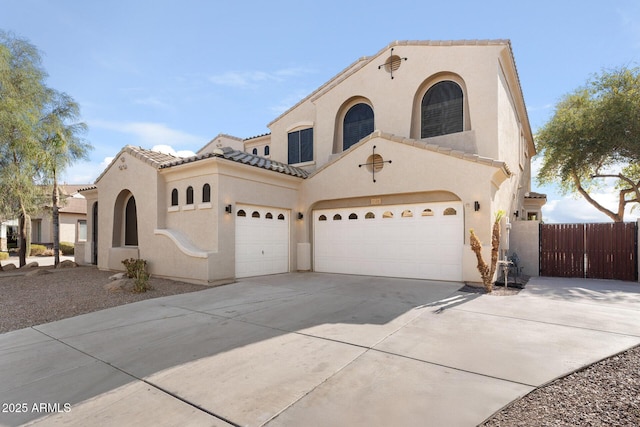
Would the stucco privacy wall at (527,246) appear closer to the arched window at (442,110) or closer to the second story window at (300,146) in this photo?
the arched window at (442,110)

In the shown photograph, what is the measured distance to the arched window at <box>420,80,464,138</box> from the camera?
521 inches

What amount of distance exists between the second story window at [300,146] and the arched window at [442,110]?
589 cm

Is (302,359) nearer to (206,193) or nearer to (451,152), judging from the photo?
(206,193)

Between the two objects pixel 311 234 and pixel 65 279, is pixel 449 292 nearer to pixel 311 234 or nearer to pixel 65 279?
pixel 311 234

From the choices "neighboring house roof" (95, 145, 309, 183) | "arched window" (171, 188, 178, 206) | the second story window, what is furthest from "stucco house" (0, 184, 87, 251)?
the second story window

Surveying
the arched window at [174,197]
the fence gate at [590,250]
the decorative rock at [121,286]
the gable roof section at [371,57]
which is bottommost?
the decorative rock at [121,286]

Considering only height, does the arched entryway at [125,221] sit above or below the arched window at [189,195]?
below

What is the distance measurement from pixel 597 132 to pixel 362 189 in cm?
1507

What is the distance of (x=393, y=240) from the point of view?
12.2m

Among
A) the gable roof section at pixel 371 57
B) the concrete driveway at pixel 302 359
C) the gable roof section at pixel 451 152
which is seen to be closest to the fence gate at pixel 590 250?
the gable roof section at pixel 451 152

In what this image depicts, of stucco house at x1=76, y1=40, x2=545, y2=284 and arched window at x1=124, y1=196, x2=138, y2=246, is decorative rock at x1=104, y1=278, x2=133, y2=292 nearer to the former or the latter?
stucco house at x1=76, y1=40, x2=545, y2=284

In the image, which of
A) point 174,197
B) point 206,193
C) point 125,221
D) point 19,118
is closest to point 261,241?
point 206,193

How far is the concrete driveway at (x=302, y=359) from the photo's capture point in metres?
3.30

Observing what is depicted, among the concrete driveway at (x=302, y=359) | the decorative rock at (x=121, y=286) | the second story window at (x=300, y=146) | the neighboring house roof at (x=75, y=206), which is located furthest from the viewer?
the neighboring house roof at (x=75, y=206)
